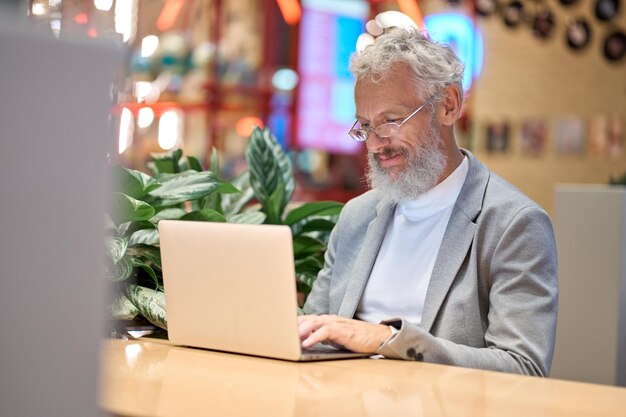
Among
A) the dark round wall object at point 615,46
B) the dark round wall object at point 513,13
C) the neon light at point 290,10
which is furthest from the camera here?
the dark round wall object at point 513,13

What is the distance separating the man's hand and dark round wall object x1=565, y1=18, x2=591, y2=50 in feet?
28.5

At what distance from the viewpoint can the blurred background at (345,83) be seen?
9.41 metres

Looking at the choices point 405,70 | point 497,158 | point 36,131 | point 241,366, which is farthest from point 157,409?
point 497,158

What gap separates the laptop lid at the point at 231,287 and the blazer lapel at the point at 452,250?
19.7 inches

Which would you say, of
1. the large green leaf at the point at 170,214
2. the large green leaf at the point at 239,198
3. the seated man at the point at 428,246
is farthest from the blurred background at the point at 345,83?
the seated man at the point at 428,246

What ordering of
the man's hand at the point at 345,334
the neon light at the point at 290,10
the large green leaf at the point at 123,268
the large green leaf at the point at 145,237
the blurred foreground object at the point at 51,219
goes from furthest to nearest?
the neon light at the point at 290,10, the large green leaf at the point at 145,237, the large green leaf at the point at 123,268, the man's hand at the point at 345,334, the blurred foreground object at the point at 51,219

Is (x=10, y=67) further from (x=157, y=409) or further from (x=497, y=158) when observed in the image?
(x=497, y=158)

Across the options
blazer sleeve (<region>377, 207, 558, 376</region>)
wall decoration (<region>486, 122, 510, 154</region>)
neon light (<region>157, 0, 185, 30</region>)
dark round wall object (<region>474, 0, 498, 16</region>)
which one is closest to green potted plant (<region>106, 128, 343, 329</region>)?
blazer sleeve (<region>377, 207, 558, 376</region>)

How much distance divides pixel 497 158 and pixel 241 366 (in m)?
9.26

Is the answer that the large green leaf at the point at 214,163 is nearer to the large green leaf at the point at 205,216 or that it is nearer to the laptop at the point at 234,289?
the large green leaf at the point at 205,216

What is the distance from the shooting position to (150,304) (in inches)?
101

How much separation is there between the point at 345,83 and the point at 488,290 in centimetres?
799

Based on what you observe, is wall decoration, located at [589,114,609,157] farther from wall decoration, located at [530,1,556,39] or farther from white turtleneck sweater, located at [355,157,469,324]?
white turtleneck sweater, located at [355,157,469,324]

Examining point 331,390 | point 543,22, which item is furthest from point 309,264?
point 543,22
